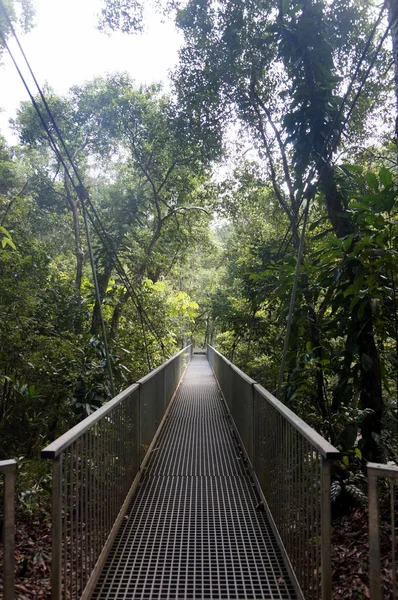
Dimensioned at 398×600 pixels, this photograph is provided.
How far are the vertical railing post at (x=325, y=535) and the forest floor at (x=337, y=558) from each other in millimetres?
929

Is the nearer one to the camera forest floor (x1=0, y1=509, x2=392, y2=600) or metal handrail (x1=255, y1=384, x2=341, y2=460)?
metal handrail (x1=255, y1=384, x2=341, y2=460)

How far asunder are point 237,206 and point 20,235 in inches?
216

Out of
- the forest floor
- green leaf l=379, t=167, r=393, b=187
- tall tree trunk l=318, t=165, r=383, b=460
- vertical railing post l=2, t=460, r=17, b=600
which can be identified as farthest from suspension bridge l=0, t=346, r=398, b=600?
green leaf l=379, t=167, r=393, b=187

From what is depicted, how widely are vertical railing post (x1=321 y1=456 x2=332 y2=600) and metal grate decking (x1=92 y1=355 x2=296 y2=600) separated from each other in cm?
67

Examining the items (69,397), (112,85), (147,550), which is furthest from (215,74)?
(147,550)

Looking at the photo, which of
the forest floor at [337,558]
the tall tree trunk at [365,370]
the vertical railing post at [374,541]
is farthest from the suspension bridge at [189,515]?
the tall tree trunk at [365,370]

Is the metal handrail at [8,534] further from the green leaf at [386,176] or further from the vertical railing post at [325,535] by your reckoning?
the green leaf at [386,176]

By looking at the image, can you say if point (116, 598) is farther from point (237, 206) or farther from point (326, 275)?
point (237, 206)

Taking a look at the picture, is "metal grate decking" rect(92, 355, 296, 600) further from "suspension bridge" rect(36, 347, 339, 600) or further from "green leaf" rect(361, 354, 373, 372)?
"green leaf" rect(361, 354, 373, 372)

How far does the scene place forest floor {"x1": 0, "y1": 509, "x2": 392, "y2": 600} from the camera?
2572mm

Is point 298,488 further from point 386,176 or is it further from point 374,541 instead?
point 386,176

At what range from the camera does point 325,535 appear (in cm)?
185

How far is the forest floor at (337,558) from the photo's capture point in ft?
8.44

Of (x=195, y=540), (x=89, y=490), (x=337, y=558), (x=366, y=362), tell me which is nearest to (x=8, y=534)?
(x=89, y=490)
